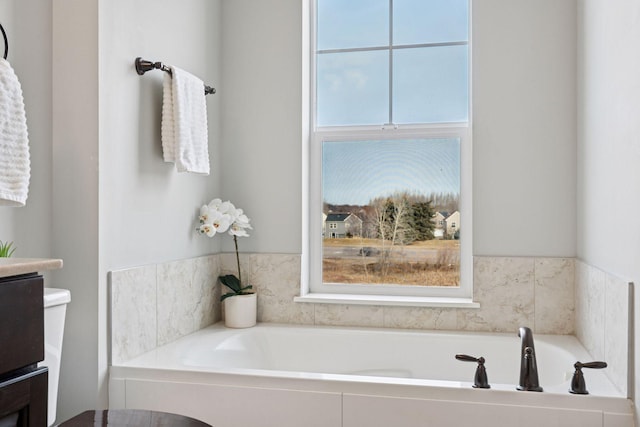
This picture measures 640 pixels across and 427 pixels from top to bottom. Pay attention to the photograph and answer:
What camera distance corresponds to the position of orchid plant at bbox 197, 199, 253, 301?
2.73 meters

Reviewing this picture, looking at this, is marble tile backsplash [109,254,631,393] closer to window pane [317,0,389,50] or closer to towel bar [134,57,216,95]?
towel bar [134,57,216,95]

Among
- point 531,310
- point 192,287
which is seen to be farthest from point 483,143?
point 192,287

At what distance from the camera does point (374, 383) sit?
1932mm

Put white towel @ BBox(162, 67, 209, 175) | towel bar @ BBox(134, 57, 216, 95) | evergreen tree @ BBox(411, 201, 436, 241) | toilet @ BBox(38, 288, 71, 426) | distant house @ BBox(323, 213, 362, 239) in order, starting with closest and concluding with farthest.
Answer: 1. toilet @ BBox(38, 288, 71, 426)
2. towel bar @ BBox(134, 57, 216, 95)
3. white towel @ BBox(162, 67, 209, 175)
4. evergreen tree @ BBox(411, 201, 436, 241)
5. distant house @ BBox(323, 213, 362, 239)

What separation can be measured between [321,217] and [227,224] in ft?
1.88

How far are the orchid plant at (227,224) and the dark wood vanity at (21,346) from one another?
1579 millimetres

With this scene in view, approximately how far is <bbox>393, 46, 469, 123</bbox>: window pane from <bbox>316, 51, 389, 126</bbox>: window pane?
8cm

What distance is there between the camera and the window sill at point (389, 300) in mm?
2770

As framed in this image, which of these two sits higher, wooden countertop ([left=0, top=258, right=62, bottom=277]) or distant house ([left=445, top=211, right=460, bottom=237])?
distant house ([left=445, top=211, right=460, bottom=237])

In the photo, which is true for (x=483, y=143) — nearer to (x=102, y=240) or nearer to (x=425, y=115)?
(x=425, y=115)

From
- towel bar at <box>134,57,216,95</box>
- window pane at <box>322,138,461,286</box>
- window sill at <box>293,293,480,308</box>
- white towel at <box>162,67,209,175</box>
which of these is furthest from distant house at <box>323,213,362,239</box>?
towel bar at <box>134,57,216,95</box>

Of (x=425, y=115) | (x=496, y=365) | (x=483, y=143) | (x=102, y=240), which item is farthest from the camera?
(x=425, y=115)

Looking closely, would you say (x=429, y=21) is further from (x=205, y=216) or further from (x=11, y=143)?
(x=11, y=143)

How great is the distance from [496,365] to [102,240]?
5.96 ft
